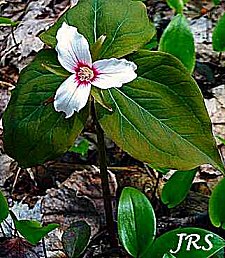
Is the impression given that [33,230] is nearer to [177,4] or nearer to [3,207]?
[3,207]

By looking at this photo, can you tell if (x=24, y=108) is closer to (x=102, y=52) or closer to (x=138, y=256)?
(x=102, y=52)

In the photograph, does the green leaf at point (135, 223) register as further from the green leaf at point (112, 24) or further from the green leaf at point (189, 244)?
the green leaf at point (112, 24)

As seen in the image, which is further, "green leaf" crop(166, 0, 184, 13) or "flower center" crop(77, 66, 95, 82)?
"green leaf" crop(166, 0, 184, 13)

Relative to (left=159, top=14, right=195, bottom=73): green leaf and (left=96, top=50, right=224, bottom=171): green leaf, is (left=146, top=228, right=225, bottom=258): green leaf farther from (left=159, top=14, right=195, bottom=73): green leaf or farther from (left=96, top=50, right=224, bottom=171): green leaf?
(left=159, top=14, right=195, bottom=73): green leaf

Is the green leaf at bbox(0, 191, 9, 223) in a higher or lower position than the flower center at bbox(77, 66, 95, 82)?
lower

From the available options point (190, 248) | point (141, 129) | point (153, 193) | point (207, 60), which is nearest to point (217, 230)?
point (153, 193)

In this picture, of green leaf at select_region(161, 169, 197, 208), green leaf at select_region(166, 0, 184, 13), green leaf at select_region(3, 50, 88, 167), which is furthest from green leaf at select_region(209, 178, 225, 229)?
green leaf at select_region(166, 0, 184, 13)

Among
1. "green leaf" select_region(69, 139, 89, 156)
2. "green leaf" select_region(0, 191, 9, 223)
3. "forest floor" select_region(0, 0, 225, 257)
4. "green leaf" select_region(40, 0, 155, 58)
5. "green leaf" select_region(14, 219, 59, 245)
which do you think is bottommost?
"forest floor" select_region(0, 0, 225, 257)
